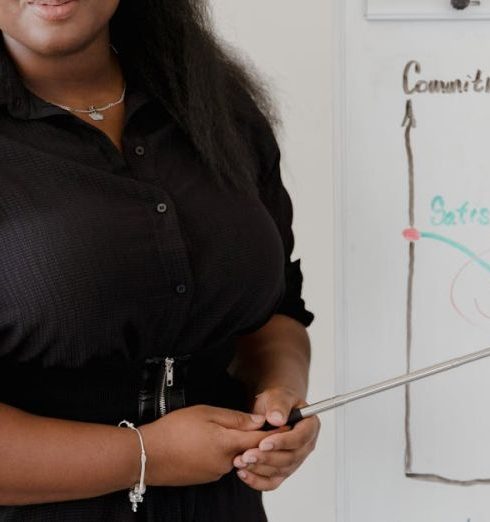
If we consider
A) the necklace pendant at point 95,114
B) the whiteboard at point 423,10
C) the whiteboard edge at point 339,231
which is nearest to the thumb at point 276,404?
the whiteboard edge at point 339,231

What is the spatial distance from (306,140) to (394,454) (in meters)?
0.44

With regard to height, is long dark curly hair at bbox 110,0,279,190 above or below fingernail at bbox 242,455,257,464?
above

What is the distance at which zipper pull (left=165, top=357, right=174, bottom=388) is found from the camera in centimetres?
88

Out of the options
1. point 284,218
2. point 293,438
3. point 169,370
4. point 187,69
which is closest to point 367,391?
point 293,438

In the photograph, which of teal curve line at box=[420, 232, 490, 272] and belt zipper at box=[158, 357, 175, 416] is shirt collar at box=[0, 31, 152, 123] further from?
teal curve line at box=[420, 232, 490, 272]

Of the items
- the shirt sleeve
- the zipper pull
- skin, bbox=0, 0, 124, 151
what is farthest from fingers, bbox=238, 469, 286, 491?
skin, bbox=0, 0, 124, 151

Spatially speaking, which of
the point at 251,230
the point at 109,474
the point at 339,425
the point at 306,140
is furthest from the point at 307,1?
the point at 109,474

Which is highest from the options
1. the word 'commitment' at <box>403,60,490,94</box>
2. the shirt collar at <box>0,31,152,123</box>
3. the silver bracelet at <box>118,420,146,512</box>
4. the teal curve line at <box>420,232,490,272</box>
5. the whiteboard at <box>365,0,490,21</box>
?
the whiteboard at <box>365,0,490,21</box>

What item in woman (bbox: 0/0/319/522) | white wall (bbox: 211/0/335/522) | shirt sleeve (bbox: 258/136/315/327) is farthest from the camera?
white wall (bbox: 211/0/335/522)

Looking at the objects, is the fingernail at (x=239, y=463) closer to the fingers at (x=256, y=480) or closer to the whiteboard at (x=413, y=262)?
the fingers at (x=256, y=480)

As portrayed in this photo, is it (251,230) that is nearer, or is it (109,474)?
(109,474)

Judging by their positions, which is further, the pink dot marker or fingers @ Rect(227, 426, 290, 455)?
the pink dot marker

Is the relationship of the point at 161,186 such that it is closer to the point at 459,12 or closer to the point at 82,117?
the point at 82,117

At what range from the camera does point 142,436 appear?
2.76 ft
